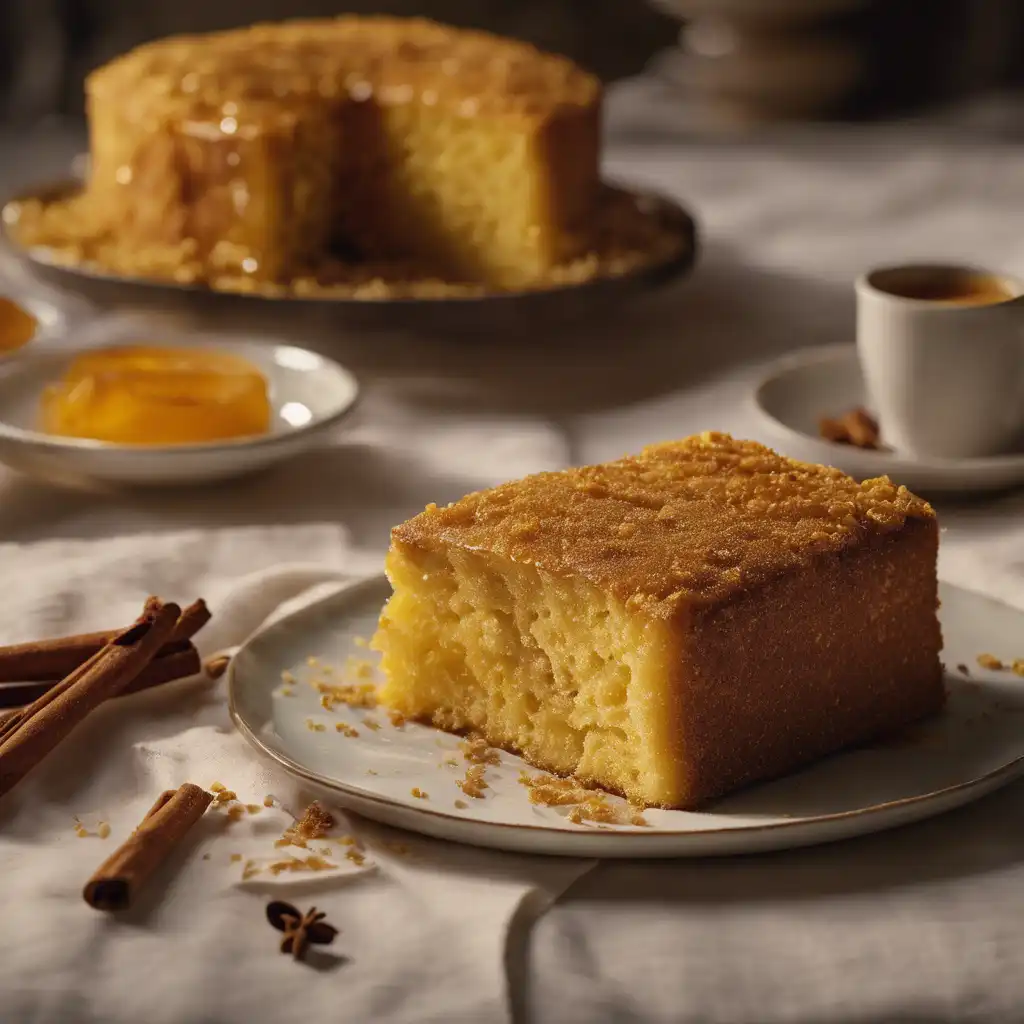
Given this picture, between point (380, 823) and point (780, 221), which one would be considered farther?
point (780, 221)

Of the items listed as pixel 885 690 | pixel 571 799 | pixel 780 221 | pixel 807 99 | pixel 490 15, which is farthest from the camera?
pixel 490 15

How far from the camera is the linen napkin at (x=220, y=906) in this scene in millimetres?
915

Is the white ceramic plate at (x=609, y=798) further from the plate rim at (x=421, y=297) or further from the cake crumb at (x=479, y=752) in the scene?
the plate rim at (x=421, y=297)

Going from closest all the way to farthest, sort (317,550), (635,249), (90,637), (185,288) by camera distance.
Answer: (90,637)
(317,550)
(185,288)
(635,249)

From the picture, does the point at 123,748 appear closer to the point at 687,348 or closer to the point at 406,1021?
the point at 406,1021

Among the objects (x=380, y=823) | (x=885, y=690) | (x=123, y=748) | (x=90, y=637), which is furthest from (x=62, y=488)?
(x=885, y=690)

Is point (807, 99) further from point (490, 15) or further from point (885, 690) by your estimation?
point (885, 690)

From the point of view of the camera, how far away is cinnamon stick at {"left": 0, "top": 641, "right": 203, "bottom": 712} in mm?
1261

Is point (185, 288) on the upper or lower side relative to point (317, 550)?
upper

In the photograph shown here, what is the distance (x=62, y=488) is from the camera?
1.74m

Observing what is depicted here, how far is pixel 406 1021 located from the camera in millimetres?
898

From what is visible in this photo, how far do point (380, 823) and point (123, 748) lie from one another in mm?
234

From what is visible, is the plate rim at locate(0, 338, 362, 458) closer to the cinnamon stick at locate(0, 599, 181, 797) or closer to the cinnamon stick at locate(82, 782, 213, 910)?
the cinnamon stick at locate(0, 599, 181, 797)

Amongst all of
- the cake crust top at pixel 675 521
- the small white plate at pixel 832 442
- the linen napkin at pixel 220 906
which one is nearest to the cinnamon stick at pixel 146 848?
the linen napkin at pixel 220 906
